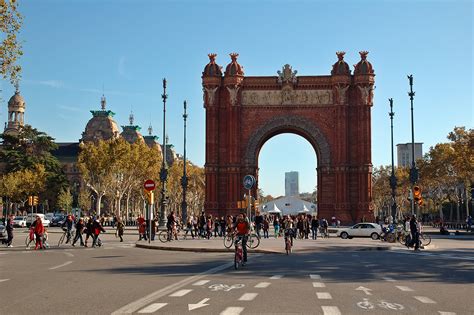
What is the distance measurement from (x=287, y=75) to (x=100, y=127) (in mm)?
83439

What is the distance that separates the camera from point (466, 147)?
6738 cm

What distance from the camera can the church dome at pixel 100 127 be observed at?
13688cm

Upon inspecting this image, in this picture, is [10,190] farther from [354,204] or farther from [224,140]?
[354,204]

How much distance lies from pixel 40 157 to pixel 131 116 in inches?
2446

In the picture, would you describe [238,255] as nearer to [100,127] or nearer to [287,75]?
[287,75]

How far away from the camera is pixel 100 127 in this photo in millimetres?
137875

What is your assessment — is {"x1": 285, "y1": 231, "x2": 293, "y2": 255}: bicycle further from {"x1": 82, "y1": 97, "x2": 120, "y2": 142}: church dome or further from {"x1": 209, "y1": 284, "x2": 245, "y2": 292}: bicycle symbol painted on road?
{"x1": 82, "y1": 97, "x2": 120, "y2": 142}: church dome

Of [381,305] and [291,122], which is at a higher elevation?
[291,122]

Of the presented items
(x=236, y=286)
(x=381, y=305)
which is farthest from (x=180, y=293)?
(x=381, y=305)

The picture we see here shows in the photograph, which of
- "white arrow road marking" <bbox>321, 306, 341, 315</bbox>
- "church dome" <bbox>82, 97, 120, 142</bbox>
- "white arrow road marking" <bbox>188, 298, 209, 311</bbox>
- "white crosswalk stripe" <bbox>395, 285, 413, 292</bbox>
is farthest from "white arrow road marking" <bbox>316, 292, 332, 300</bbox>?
"church dome" <bbox>82, 97, 120, 142</bbox>

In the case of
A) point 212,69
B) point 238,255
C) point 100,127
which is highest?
point 100,127

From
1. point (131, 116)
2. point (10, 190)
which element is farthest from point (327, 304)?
point (131, 116)

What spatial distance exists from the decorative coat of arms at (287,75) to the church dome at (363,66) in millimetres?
6665

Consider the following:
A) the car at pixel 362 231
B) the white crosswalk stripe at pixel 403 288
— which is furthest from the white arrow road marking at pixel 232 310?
the car at pixel 362 231
